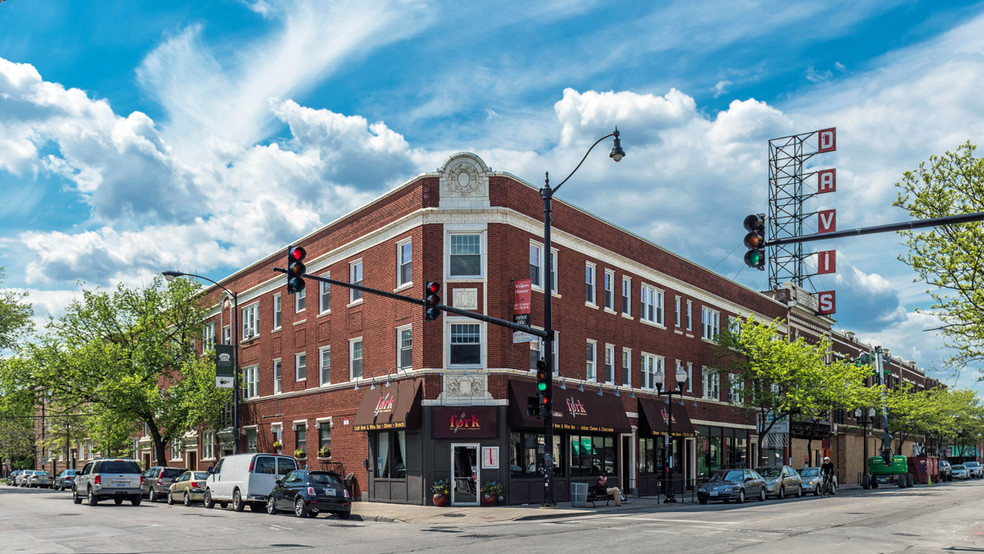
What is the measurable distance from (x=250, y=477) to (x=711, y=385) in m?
28.5

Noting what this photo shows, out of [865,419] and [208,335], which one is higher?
[208,335]

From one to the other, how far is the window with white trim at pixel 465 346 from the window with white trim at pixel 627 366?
10670 mm

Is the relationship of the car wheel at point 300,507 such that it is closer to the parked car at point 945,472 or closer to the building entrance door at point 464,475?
the building entrance door at point 464,475

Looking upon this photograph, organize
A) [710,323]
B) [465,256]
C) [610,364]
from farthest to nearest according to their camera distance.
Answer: [710,323], [610,364], [465,256]

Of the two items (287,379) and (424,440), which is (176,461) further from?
(424,440)

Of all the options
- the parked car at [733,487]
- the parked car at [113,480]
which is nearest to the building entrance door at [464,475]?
the parked car at [733,487]

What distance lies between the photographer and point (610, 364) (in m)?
40.2

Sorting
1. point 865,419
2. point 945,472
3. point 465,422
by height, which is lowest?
point 945,472

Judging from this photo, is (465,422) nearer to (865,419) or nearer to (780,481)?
(780,481)

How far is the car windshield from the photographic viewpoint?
3709 centimetres

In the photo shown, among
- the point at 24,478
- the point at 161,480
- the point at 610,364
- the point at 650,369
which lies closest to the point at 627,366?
the point at 610,364

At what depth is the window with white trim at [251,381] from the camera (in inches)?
1858

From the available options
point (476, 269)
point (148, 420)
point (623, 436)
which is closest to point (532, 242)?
point (476, 269)

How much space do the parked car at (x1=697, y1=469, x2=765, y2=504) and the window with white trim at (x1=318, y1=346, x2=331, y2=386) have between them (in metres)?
17.0
